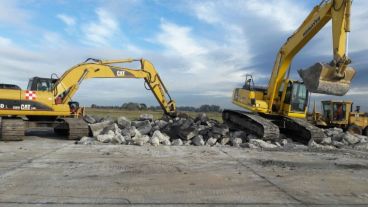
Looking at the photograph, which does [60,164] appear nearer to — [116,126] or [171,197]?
[171,197]

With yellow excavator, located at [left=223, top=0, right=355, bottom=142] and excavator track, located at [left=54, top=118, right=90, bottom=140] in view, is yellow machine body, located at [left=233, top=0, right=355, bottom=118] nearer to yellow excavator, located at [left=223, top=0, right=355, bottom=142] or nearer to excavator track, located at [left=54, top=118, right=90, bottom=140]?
yellow excavator, located at [left=223, top=0, right=355, bottom=142]

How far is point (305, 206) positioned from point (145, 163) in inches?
183

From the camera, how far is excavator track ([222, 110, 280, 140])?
51.5ft

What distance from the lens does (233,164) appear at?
1049cm

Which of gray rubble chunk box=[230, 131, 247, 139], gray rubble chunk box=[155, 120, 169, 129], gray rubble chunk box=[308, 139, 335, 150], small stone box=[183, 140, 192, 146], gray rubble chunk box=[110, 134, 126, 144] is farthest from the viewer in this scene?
gray rubble chunk box=[155, 120, 169, 129]

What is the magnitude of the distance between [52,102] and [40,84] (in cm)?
109

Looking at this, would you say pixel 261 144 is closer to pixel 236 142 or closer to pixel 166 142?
pixel 236 142

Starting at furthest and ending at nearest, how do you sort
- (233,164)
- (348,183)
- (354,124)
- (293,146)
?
1. (354,124)
2. (293,146)
3. (233,164)
4. (348,183)

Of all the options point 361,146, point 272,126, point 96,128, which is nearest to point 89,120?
point 96,128

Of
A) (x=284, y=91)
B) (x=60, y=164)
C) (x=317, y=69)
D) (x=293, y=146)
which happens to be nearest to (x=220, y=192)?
(x=60, y=164)

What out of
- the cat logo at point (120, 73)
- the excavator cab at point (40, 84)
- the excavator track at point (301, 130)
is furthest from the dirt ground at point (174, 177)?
A: the cat logo at point (120, 73)

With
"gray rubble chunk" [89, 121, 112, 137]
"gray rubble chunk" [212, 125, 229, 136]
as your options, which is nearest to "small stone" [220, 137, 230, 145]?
"gray rubble chunk" [212, 125, 229, 136]

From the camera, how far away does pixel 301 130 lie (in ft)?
55.0

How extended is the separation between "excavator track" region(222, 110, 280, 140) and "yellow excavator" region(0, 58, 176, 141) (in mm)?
4676
